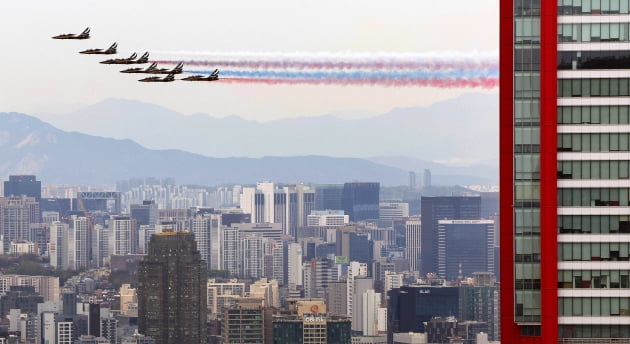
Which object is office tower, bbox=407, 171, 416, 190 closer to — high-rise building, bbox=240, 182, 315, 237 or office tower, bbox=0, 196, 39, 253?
high-rise building, bbox=240, 182, 315, 237

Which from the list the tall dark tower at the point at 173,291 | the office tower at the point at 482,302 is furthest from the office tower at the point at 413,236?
the tall dark tower at the point at 173,291

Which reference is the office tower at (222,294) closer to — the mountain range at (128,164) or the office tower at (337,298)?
the office tower at (337,298)

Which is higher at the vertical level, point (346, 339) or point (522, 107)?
point (522, 107)

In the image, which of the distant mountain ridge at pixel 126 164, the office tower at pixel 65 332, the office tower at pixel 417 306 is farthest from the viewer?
the distant mountain ridge at pixel 126 164

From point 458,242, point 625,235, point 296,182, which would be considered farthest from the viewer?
point 296,182

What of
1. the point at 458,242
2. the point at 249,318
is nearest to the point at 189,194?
the point at 458,242

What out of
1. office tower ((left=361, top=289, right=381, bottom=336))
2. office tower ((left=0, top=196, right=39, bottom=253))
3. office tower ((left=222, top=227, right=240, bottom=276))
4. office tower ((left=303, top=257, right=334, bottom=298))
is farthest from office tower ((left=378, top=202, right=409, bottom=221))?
office tower ((left=0, top=196, right=39, bottom=253))

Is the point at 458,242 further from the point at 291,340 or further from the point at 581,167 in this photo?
the point at 581,167
